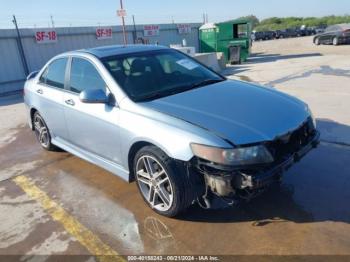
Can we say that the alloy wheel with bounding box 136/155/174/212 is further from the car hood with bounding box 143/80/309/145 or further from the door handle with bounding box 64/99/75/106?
the door handle with bounding box 64/99/75/106

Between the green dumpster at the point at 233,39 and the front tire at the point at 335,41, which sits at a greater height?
the green dumpster at the point at 233,39

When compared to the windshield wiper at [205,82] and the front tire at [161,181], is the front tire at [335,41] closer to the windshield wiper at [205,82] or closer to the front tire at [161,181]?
the windshield wiper at [205,82]

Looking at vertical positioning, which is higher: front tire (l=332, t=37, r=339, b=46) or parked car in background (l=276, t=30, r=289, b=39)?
front tire (l=332, t=37, r=339, b=46)

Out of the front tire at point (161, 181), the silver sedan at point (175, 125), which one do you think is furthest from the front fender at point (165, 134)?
the front tire at point (161, 181)

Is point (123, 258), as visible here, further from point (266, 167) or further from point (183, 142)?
point (266, 167)

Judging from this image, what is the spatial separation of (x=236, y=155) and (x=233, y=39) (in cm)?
1693

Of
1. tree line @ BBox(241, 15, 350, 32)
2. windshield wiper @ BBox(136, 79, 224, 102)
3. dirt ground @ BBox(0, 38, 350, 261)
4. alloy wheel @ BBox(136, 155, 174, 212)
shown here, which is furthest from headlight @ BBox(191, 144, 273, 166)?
tree line @ BBox(241, 15, 350, 32)

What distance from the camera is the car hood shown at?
9.46ft

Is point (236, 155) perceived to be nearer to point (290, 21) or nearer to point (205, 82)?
point (205, 82)

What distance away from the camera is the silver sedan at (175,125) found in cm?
281

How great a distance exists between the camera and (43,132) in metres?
5.55

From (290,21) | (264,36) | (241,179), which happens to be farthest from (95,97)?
(290,21)

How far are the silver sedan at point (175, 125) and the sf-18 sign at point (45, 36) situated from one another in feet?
38.0

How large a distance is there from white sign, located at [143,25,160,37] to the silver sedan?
53.5 ft
